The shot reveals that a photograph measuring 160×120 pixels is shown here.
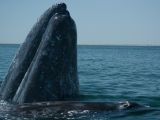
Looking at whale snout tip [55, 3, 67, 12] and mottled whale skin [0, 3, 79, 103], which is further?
whale snout tip [55, 3, 67, 12]

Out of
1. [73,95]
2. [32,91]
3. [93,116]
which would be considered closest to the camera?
[93,116]

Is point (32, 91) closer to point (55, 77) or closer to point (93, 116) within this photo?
point (55, 77)

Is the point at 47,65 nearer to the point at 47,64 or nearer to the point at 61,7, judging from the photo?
the point at 47,64

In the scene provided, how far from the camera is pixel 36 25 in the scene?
882 centimetres

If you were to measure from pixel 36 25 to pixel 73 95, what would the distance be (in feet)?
5.73

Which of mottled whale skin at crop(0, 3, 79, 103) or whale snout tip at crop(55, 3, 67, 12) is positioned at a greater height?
whale snout tip at crop(55, 3, 67, 12)

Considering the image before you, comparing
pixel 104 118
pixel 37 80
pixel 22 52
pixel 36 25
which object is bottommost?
pixel 104 118

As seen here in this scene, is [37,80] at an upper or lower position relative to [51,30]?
lower

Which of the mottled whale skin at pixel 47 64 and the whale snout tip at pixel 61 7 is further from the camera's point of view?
the whale snout tip at pixel 61 7

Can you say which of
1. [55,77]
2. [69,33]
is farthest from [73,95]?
[69,33]

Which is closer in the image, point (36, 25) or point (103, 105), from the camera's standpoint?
point (103, 105)

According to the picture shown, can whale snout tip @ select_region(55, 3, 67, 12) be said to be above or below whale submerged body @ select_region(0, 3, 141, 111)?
above

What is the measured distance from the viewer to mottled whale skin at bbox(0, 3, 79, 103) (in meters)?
7.95

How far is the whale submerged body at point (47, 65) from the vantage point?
7.92 meters
